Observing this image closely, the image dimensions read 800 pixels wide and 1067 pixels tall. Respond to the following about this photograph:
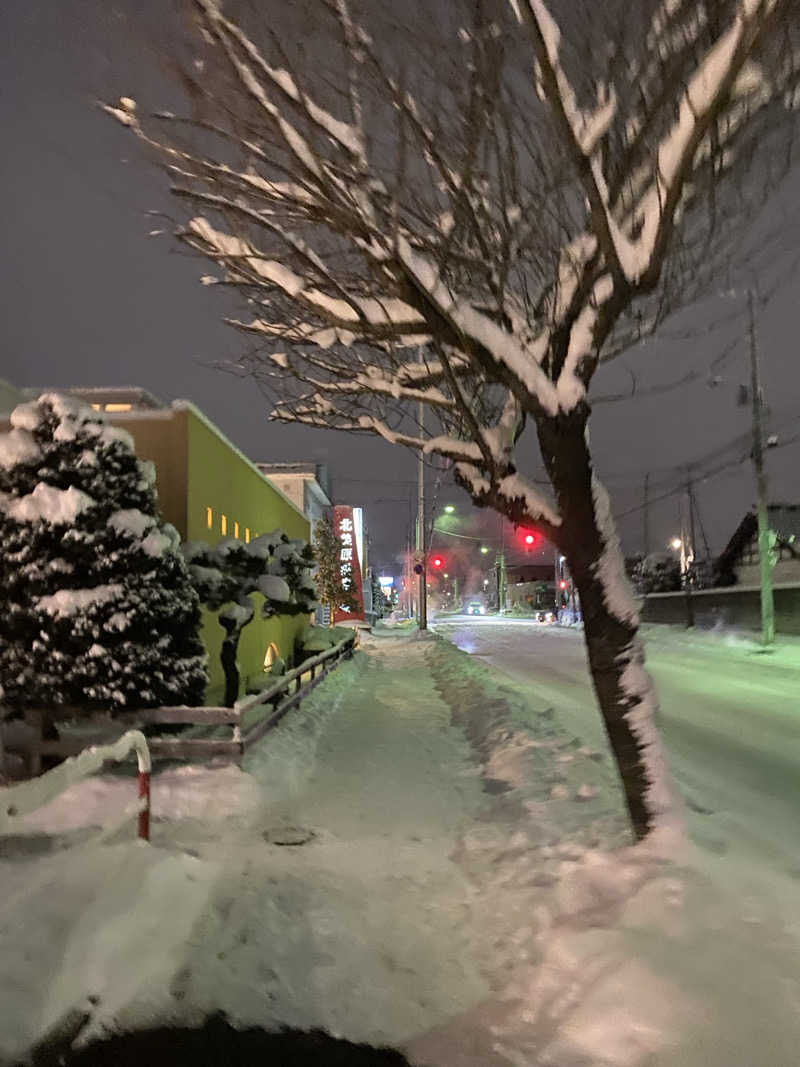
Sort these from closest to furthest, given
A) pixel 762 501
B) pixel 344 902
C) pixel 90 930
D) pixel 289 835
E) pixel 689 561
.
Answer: pixel 90 930 → pixel 344 902 → pixel 289 835 → pixel 762 501 → pixel 689 561

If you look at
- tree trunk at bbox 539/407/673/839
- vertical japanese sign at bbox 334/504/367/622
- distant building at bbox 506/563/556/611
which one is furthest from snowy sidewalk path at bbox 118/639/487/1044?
distant building at bbox 506/563/556/611

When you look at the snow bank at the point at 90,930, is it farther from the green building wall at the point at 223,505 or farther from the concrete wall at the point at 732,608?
the concrete wall at the point at 732,608

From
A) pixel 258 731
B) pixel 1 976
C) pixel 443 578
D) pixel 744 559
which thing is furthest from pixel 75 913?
pixel 443 578

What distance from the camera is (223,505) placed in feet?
44.2

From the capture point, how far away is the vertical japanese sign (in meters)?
43.1

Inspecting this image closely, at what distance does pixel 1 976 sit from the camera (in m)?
3.80

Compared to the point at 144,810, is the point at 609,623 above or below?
above

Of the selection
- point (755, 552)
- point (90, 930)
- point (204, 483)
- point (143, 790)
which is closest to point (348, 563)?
point (755, 552)

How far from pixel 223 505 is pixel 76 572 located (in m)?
5.63

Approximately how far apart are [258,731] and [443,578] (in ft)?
450

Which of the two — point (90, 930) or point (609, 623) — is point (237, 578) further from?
point (90, 930)

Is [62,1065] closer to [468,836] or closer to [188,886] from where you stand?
[188,886]

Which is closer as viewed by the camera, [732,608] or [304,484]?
[732,608]

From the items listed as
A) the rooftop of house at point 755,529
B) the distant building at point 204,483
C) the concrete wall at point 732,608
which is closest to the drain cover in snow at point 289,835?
the distant building at point 204,483
